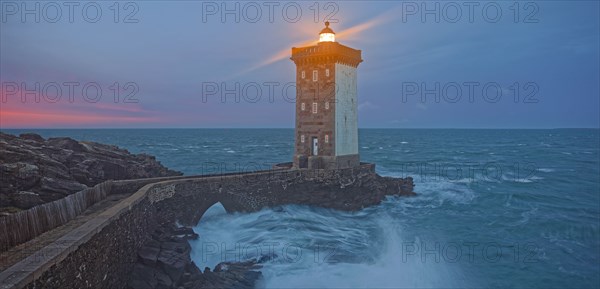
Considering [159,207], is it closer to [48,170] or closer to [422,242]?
[48,170]

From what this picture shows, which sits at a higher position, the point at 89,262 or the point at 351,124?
the point at 351,124

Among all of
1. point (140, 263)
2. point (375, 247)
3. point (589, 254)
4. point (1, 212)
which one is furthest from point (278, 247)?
point (589, 254)

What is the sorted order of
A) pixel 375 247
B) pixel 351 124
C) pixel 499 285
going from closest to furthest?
pixel 499 285 → pixel 375 247 → pixel 351 124

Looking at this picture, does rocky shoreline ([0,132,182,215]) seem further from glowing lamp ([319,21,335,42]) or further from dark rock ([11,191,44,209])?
glowing lamp ([319,21,335,42])

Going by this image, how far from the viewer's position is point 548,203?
33750 mm

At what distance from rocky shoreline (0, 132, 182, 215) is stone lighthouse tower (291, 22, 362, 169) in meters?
11.1

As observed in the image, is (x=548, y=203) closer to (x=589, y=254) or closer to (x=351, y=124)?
(x=589, y=254)

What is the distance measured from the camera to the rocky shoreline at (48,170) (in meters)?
14.0

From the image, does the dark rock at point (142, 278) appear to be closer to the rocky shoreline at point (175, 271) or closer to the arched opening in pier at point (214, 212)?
the rocky shoreline at point (175, 271)

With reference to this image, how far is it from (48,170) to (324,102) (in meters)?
16.8

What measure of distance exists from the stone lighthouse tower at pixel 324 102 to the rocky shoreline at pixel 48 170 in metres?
11.1

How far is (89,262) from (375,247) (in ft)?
48.8

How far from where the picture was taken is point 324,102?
27.0 metres

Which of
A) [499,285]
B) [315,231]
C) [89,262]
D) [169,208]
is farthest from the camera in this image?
[315,231]
